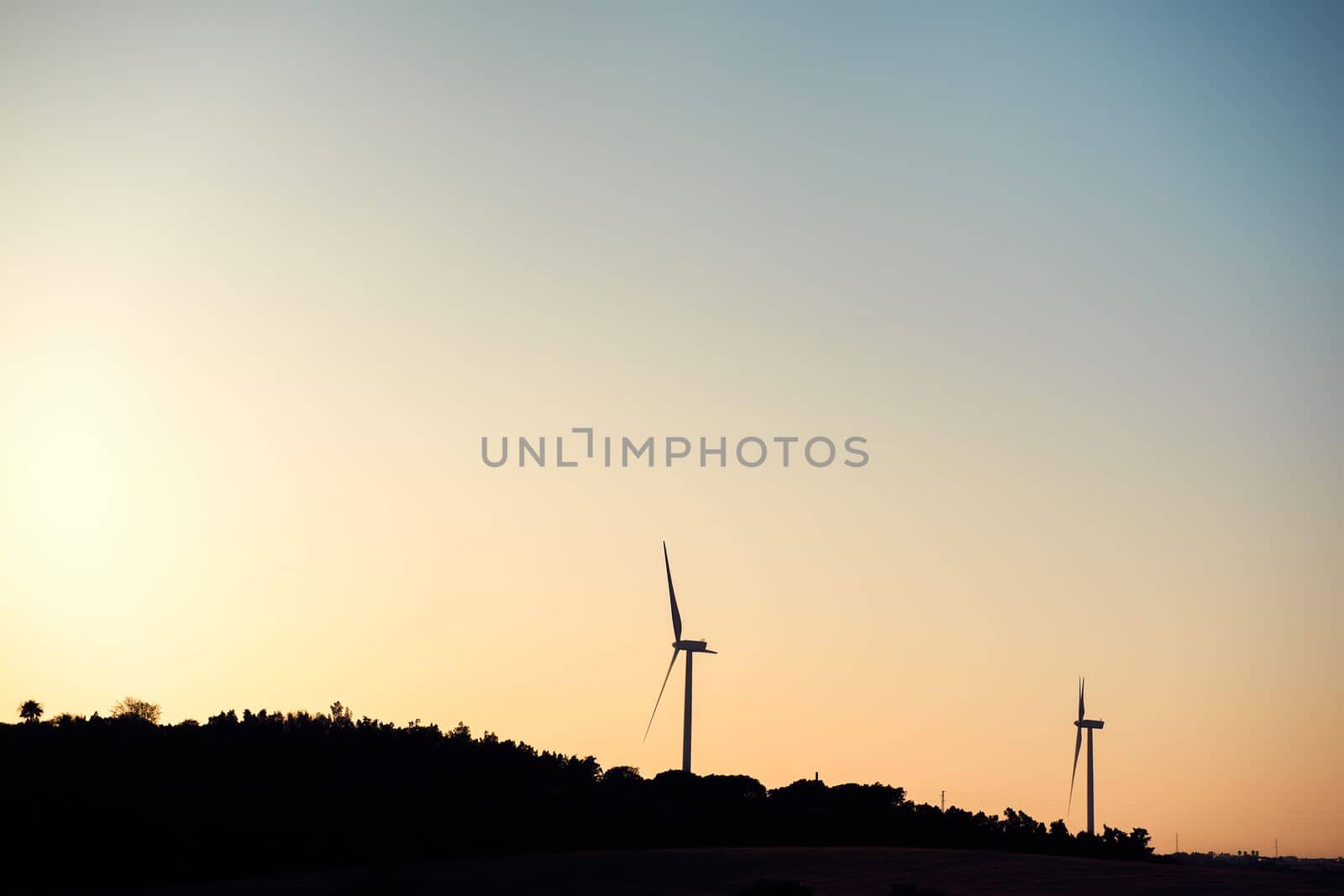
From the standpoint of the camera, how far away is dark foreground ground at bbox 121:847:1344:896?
5875 centimetres

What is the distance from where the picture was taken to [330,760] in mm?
107750

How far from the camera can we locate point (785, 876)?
6756cm

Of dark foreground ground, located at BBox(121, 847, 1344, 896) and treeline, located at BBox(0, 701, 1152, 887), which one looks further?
treeline, located at BBox(0, 701, 1152, 887)

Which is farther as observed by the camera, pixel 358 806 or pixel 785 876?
pixel 358 806

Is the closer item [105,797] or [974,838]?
[105,797]

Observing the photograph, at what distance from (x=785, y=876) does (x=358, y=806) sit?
34.8 meters

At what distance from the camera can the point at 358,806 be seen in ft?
309

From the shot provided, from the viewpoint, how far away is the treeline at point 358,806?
85.0m

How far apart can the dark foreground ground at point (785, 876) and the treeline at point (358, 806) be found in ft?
30.9

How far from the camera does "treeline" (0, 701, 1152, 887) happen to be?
85.0m

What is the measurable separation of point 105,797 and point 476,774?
1019 inches

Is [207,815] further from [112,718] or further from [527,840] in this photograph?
[112,718]

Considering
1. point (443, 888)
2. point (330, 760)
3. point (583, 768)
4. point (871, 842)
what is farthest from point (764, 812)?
point (443, 888)

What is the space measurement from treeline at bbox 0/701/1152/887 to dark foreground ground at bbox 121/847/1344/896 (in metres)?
9.41
